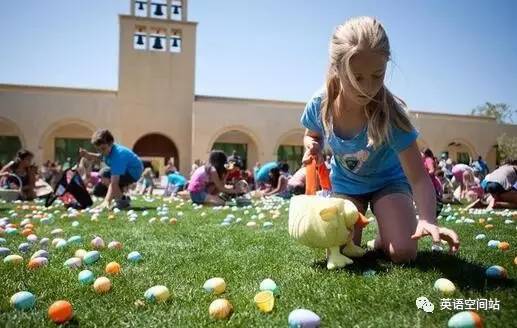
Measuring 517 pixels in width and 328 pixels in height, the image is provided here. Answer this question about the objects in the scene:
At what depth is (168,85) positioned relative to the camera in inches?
997

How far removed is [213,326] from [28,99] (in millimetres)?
24096

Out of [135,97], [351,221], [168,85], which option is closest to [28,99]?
[135,97]

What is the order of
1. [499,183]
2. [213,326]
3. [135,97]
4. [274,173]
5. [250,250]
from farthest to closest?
[135,97] < [274,173] < [499,183] < [250,250] < [213,326]

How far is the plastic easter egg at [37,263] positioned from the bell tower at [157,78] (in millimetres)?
21971

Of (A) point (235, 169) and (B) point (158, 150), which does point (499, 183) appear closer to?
(A) point (235, 169)

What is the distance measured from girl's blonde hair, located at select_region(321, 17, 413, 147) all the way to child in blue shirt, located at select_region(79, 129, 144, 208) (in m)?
5.73

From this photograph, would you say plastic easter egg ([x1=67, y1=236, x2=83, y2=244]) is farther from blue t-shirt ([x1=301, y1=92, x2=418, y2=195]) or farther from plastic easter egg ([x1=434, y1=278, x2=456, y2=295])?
plastic easter egg ([x1=434, y1=278, x2=456, y2=295])

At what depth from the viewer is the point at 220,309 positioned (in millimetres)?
1821

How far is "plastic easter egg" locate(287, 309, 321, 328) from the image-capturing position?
163cm

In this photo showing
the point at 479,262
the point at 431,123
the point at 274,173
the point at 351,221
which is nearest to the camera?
the point at 351,221

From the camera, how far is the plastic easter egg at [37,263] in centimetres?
Answer: 276

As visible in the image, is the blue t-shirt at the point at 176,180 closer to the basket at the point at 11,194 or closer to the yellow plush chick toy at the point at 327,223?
the basket at the point at 11,194

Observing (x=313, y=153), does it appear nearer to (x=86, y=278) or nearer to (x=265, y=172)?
(x=86, y=278)

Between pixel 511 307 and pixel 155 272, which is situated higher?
pixel 511 307
